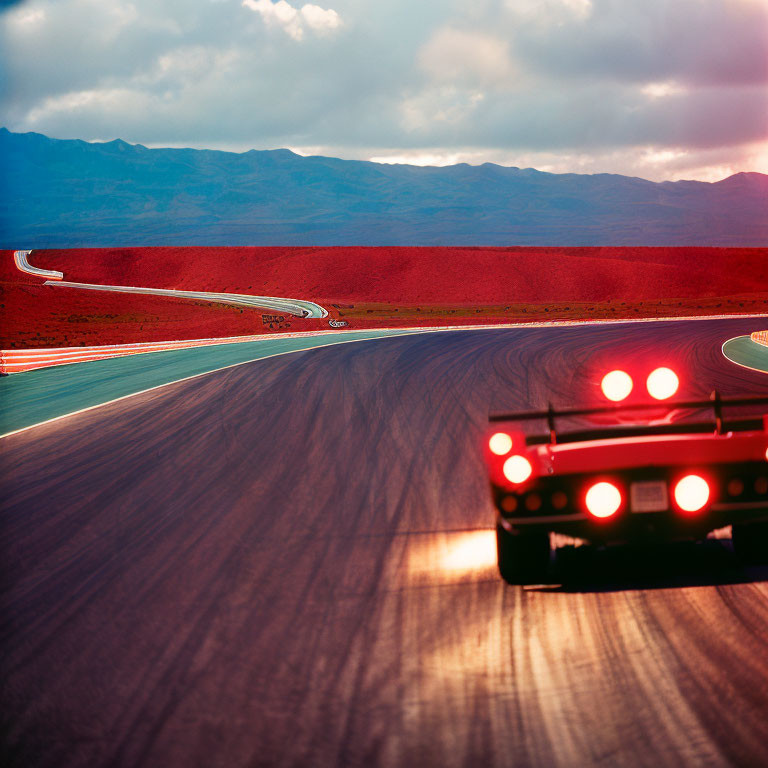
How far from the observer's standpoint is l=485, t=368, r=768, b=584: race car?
450 centimetres

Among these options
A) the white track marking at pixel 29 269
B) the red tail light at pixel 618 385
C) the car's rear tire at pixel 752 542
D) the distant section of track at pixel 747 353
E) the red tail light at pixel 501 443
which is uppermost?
the white track marking at pixel 29 269

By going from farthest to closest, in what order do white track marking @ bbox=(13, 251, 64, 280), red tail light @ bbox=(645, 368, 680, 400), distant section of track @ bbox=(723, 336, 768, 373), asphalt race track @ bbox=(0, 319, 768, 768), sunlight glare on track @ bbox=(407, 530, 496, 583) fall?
white track marking @ bbox=(13, 251, 64, 280), distant section of track @ bbox=(723, 336, 768, 373), sunlight glare on track @ bbox=(407, 530, 496, 583), red tail light @ bbox=(645, 368, 680, 400), asphalt race track @ bbox=(0, 319, 768, 768)

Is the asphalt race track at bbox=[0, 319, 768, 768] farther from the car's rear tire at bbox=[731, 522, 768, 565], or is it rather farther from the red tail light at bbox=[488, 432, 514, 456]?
the red tail light at bbox=[488, 432, 514, 456]

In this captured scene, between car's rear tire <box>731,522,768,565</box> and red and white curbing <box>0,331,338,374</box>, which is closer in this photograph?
car's rear tire <box>731,522,768,565</box>

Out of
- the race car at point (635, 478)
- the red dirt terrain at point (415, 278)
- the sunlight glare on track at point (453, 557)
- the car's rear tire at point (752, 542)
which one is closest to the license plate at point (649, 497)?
the race car at point (635, 478)

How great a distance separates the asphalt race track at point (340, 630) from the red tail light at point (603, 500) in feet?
2.04

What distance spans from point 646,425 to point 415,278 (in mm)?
100592

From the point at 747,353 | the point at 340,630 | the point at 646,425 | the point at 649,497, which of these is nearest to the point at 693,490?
the point at 649,497

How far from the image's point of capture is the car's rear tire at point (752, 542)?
5211mm

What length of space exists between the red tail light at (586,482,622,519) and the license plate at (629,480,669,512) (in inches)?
3.4

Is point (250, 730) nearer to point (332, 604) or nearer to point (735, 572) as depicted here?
point (332, 604)

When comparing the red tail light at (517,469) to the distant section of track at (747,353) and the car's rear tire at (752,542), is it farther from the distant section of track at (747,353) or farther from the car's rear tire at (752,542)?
the distant section of track at (747,353)

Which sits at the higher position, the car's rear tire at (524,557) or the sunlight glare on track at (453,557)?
the car's rear tire at (524,557)

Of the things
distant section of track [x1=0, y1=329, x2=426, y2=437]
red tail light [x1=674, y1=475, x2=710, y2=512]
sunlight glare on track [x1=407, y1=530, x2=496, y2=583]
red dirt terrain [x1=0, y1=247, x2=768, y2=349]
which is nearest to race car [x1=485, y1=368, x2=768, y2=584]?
red tail light [x1=674, y1=475, x2=710, y2=512]
